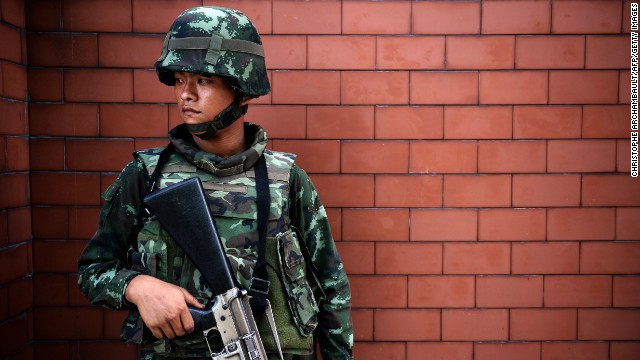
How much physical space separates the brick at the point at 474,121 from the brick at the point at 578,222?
54cm

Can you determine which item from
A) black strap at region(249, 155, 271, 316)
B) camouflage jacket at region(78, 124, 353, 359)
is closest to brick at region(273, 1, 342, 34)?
camouflage jacket at region(78, 124, 353, 359)

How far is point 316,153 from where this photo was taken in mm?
2713

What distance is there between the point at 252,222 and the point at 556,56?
193cm

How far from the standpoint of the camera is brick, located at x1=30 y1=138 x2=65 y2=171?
267cm

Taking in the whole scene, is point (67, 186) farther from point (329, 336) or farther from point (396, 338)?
point (396, 338)

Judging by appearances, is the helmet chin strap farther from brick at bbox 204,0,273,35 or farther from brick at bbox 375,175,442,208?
brick at bbox 375,175,442,208

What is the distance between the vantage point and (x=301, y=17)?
2.68 metres

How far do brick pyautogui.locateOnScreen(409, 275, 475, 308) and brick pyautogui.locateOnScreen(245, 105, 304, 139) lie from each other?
1.00 meters

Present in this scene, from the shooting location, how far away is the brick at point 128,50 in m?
2.67

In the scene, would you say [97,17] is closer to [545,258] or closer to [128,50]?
[128,50]

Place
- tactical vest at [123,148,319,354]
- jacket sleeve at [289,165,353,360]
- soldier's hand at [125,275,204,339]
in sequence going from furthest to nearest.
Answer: jacket sleeve at [289,165,353,360] → tactical vest at [123,148,319,354] → soldier's hand at [125,275,204,339]

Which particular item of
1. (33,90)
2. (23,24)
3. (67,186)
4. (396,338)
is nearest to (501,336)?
(396,338)

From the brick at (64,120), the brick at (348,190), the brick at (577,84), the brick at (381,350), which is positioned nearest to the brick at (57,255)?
the brick at (64,120)

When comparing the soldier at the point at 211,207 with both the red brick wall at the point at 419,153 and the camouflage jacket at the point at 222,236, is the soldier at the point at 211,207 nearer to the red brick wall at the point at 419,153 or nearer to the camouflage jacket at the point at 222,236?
the camouflage jacket at the point at 222,236
